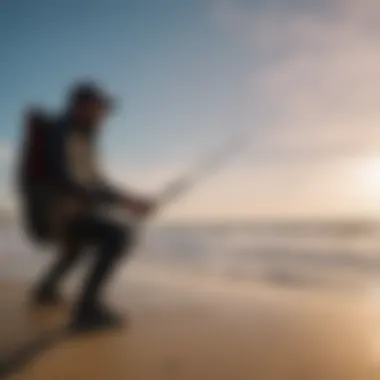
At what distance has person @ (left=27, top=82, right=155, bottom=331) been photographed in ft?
4.58

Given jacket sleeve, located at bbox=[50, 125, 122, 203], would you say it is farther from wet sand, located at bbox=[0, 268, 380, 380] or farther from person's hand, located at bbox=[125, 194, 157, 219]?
wet sand, located at bbox=[0, 268, 380, 380]

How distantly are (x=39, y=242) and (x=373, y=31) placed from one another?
93cm

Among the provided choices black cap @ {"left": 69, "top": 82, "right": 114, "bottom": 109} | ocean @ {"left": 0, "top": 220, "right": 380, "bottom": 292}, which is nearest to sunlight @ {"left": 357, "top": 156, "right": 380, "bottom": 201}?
ocean @ {"left": 0, "top": 220, "right": 380, "bottom": 292}

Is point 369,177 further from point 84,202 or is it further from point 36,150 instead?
point 36,150

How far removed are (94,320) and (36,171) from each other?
14.5 inches

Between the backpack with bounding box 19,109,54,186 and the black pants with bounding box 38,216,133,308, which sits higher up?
the backpack with bounding box 19,109,54,186

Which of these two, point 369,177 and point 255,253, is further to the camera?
point 255,253

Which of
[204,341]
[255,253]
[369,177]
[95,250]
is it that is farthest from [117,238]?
[255,253]

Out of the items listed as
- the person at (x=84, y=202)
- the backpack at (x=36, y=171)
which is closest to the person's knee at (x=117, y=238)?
the person at (x=84, y=202)

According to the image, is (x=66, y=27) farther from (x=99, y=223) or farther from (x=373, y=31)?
(x=373, y=31)

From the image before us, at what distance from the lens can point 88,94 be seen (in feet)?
4.65

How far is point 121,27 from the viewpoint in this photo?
148cm

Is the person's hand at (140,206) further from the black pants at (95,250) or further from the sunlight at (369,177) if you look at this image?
the sunlight at (369,177)

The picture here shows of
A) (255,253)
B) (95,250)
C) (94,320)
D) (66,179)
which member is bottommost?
(94,320)
